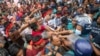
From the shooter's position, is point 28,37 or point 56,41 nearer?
point 56,41

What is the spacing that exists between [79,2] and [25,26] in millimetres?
8717

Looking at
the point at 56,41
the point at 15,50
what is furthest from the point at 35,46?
the point at 56,41

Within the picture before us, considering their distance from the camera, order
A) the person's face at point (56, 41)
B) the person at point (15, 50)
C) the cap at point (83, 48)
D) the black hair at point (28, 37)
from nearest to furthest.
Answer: the cap at point (83, 48)
the person's face at point (56, 41)
the person at point (15, 50)
the black hair at point (28, 37)

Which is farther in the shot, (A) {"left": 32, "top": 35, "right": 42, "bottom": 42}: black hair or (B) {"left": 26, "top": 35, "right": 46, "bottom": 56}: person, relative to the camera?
(A) {"left": 32, "top": 35, "right": 42, "bottom": 42}: black hair

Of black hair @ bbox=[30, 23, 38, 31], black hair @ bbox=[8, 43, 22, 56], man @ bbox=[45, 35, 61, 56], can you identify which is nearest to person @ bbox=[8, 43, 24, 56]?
black hair @ bbox=[8, 43, 22, 56]

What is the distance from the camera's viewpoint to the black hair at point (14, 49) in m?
6.18

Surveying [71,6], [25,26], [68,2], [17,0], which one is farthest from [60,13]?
[17,0]

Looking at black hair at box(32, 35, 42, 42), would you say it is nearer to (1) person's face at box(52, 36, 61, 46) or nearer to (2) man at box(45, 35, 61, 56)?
(2) man at box(45, 35, 61, 56)

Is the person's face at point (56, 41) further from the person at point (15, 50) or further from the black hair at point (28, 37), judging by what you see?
the black hair at point (28, 37)

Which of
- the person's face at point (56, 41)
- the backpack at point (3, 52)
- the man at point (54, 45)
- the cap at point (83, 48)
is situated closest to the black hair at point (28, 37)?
the backpack at point (3, 52)

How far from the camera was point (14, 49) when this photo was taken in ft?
20.5

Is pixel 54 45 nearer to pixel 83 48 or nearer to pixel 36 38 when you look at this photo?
pixel 83 48

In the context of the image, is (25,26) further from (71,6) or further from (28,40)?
(71,6)

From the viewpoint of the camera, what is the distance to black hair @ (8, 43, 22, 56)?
6180mm
